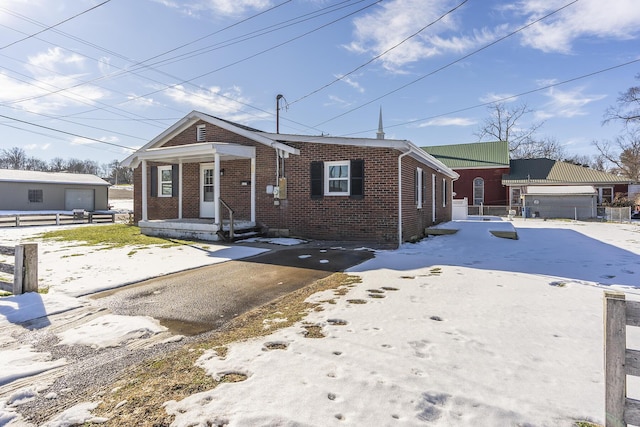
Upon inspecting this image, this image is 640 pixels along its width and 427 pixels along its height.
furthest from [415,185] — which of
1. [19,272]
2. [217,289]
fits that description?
[19,272]

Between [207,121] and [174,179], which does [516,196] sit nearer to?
[207,121]

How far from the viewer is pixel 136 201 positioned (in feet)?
53.4

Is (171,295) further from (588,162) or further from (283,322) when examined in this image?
(588,162)

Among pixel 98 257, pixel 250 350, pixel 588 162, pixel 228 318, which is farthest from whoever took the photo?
pixel 588 162

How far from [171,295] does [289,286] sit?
6.02 ft

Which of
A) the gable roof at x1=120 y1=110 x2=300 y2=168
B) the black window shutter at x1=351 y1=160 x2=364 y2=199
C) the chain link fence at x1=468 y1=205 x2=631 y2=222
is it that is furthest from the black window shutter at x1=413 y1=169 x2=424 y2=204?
the chain link fence at x1=468 y1=205 x2=631 y2=222

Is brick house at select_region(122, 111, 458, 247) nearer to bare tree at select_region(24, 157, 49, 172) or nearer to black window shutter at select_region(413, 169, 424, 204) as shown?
black window shutter at select_region(413, 169, 424, 204)

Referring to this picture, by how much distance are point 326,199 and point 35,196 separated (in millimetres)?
26400

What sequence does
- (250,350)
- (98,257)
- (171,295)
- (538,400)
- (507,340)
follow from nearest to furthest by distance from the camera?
(538,400) → (250,350) → (507,340) → (171,295) → (98,257)

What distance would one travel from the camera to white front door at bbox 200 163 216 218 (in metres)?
13.6

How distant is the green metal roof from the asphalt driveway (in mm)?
28307

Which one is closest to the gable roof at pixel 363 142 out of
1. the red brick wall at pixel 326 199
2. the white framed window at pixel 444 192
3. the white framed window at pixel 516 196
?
the red brick wall at pixel 326 199

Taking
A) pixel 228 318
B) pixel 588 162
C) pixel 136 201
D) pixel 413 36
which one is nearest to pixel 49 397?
pixel 228 318

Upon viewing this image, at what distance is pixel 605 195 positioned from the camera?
1166 inches
